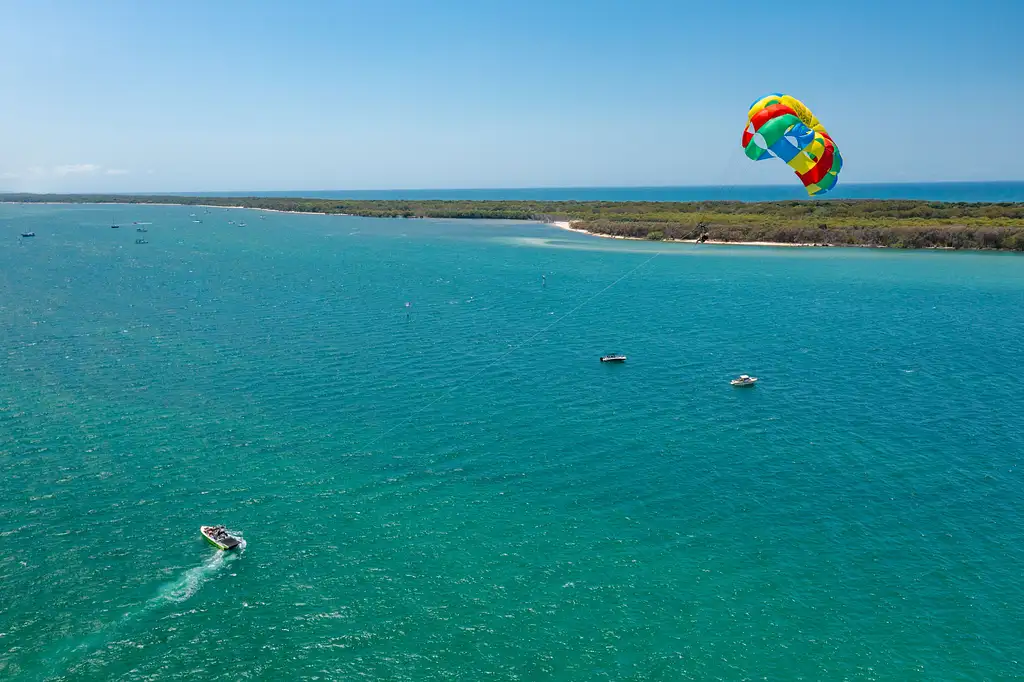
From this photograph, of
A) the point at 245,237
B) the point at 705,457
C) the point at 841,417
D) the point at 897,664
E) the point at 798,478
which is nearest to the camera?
the point at 897,664

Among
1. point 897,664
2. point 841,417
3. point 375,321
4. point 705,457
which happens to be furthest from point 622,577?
point 375,321

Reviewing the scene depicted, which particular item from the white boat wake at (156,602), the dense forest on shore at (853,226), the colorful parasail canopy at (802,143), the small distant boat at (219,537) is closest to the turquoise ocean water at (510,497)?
the white boat wake at (156,602)

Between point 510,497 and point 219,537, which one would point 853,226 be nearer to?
point 510,497

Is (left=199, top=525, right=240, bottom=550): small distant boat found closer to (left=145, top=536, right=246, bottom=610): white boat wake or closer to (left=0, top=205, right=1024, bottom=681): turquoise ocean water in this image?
(left=145, top=536, right=246, bottom=610): white boat wake

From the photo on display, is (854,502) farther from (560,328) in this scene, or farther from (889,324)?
(889,324)

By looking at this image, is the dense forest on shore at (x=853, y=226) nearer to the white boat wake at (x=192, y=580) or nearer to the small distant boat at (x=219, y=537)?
the small distant boat at (x=219, y=537)

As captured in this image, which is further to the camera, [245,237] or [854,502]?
[245,237]

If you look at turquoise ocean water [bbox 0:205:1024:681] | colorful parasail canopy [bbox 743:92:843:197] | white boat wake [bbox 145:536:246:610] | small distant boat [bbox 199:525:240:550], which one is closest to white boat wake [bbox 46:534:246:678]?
white boat wake [bbox 145:536:246:610]
